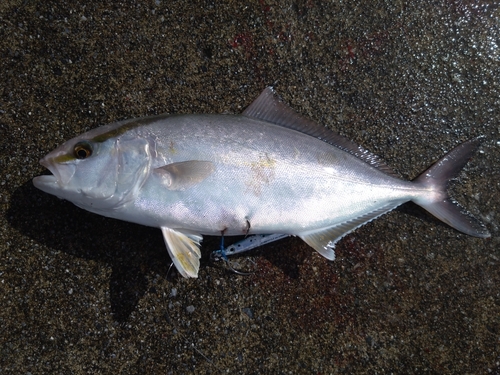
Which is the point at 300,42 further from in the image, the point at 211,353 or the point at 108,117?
the point at 211,353

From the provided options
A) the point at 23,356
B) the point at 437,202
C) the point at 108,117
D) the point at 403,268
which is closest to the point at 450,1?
the point at 437,202

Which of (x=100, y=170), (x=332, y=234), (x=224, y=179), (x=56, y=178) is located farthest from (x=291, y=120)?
(x=56, y=178)

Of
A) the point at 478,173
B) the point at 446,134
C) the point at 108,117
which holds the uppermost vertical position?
the point at 446,134

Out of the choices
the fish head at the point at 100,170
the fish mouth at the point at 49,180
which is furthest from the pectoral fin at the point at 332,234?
the fish mouth at the point at 49,180

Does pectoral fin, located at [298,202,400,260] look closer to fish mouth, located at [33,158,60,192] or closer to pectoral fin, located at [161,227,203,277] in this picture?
pectoral fin, located at [161,227,203,277]

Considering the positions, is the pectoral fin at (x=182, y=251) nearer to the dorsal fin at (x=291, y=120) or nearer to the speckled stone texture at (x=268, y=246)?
the speckled stone texture at (x=268, y=246)

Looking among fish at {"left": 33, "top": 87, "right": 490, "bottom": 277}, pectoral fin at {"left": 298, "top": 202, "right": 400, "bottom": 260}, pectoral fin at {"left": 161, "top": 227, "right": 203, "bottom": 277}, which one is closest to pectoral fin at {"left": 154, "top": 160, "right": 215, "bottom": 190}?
fish at {"left": 33, "top": 87, "right": 490, "bottom": 277}

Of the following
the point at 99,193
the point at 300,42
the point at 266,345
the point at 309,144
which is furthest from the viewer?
the point at 300,42
